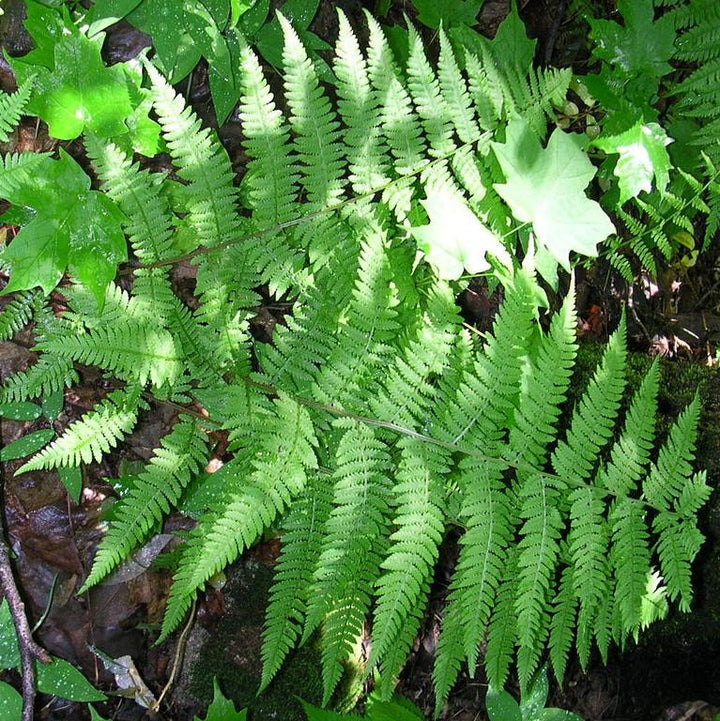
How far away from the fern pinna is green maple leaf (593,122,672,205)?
36 centimetres

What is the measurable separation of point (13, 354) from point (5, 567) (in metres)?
0.90

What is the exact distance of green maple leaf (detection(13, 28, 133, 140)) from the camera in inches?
103

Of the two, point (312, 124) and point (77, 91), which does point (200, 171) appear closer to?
point (312, 124)

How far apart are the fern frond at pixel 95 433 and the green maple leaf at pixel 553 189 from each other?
1689 millimetres

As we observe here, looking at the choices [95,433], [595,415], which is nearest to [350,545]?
[595,415]

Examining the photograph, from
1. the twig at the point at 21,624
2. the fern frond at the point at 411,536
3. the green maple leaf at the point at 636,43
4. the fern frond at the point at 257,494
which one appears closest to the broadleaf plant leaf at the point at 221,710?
the fern frond at the point at 257,494

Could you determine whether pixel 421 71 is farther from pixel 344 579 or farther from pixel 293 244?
pixel 344 579

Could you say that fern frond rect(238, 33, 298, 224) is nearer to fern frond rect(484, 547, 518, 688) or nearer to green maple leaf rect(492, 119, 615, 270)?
green maple leaf rect(492, 119, 615, 270)

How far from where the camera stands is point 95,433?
106 inches

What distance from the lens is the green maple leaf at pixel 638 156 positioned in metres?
2.84

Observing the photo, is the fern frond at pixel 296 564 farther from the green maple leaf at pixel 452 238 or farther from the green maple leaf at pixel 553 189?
the green maple leaf at pixel 553 189

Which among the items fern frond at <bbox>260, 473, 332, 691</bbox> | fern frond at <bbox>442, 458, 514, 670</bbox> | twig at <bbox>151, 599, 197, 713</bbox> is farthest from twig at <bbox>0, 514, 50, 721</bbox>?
fern frond at <bbox>442, 458, 514, 670</bbox>

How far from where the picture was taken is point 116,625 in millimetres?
3057

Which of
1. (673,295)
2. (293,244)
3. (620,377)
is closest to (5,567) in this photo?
(293,244)
